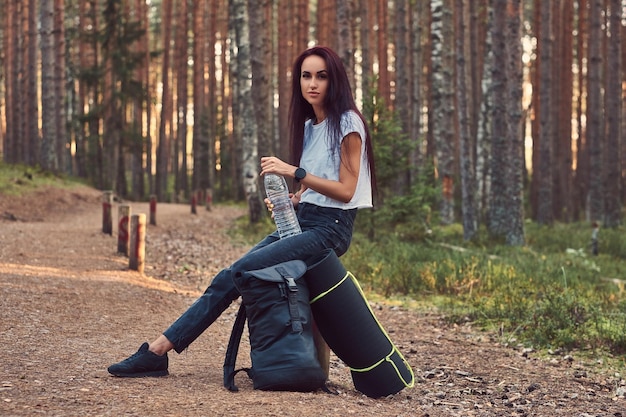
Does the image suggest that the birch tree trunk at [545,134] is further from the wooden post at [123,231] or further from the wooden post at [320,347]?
the wooden post at [320,347]

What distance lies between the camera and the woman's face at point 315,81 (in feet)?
17.3

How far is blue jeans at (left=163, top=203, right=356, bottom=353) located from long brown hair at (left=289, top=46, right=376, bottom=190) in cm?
42

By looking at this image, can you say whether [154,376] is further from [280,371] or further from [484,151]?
[484,151]

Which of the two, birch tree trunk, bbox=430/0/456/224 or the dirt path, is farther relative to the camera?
birch tree trunk, bbox=430/0/456/224

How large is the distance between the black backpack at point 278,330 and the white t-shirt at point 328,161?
1.53 feet

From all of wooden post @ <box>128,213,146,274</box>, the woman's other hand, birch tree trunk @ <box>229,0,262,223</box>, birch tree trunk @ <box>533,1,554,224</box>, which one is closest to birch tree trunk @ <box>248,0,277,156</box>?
birch tree trunk @ <box>229,0,262,223</box>

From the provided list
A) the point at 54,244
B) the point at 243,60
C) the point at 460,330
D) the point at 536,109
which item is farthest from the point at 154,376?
the point at 536,109

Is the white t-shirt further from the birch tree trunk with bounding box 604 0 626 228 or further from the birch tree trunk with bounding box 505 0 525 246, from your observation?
the birch tree trunk with bounding box 604 0 626 228

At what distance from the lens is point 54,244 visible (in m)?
13.5

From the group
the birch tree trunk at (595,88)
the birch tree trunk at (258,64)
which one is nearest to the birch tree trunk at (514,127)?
the birch tree trunk at (258,64)

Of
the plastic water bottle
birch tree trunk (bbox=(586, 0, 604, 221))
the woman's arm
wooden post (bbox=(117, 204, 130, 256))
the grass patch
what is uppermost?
birch tree trunk (bbox=(586, 0, 604, 221))

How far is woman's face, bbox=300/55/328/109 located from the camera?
5281 millimetres

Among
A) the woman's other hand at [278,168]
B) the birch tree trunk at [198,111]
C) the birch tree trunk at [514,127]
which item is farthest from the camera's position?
the birch tree trunk at [198,111]

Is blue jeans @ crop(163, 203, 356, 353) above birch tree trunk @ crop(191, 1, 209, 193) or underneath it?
underneath
